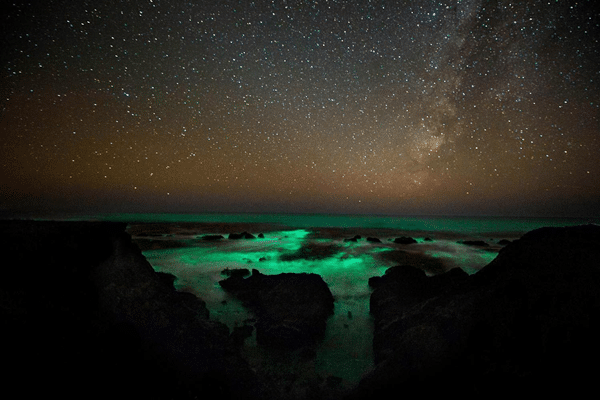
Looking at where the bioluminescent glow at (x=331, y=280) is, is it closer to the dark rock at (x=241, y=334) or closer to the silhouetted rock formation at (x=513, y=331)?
the dark rock at (x=241, y=334)

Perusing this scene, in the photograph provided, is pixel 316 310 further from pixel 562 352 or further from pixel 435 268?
pixel 435 268

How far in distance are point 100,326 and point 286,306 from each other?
4.52 m

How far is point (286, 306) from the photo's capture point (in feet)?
22.8

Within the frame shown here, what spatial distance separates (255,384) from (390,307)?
4.17 metres

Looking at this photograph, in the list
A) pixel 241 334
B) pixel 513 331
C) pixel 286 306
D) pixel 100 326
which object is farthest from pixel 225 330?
pixel 513 331

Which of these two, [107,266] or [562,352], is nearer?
[562,352]

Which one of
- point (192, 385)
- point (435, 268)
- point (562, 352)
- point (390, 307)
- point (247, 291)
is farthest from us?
point (435, 268)

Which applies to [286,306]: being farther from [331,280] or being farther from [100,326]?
[331,280]

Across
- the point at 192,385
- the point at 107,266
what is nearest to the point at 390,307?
the point at 192,385

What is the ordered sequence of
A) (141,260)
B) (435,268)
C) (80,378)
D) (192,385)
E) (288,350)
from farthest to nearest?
(435,268) < (288,350) < (141,260) < (192,385) < (80,378)

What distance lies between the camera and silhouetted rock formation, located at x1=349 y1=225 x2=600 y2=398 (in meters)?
2.82

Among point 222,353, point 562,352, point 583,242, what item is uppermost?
point 583,242

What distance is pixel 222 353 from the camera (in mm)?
4512

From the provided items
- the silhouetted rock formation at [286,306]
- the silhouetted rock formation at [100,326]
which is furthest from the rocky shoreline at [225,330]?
the silhouetted rock formation at [286,306]
